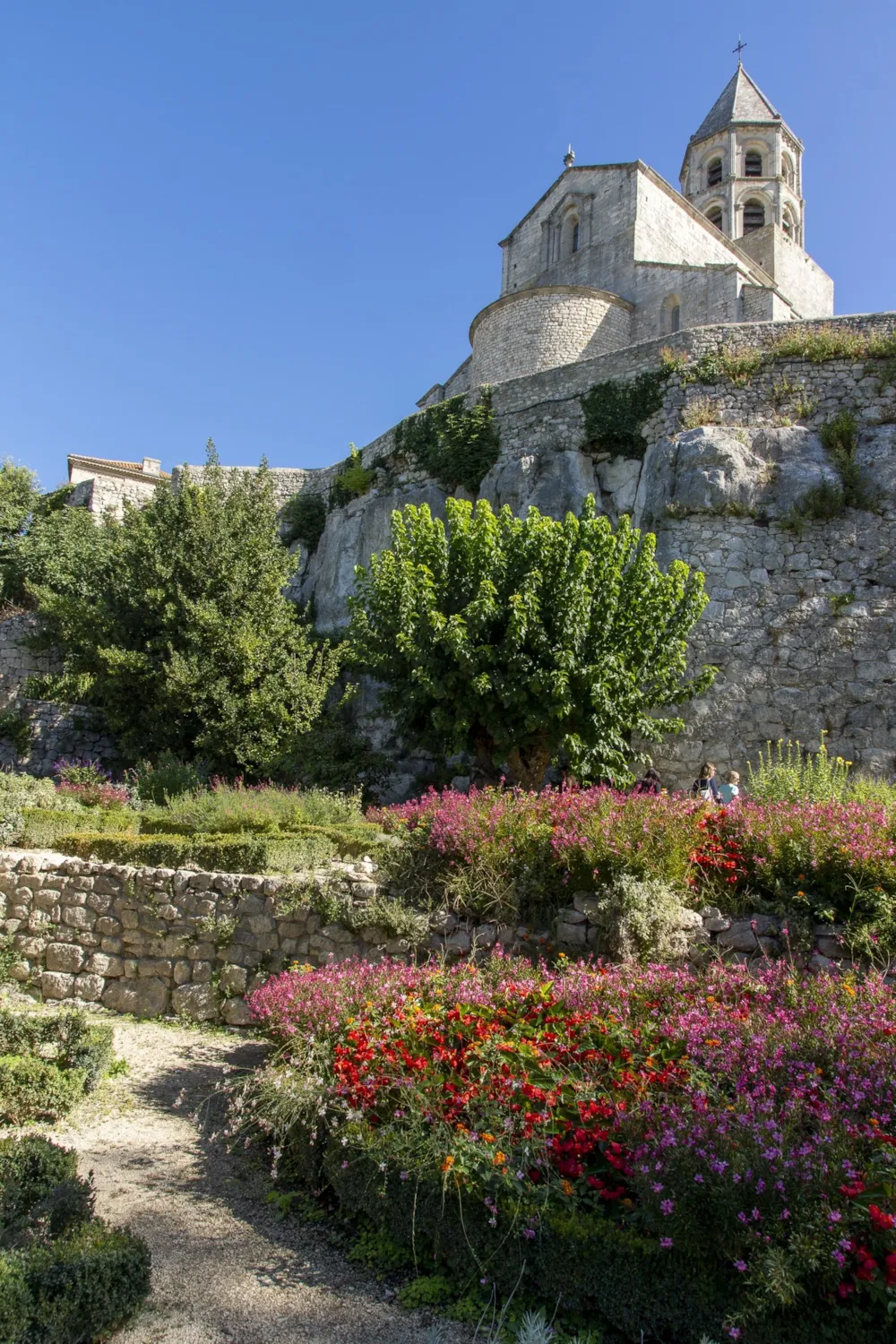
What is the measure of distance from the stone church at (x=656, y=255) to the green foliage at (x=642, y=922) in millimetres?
13235

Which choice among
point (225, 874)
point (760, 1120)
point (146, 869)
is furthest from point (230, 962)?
point (760, 1120)

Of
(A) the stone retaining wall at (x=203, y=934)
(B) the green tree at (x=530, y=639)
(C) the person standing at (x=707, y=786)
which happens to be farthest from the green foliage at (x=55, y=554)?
(C) the person standing at (x=707, y=786)

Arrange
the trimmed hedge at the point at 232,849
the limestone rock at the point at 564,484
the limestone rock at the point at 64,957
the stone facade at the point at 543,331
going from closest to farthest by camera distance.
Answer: the trimmed hedge at the point at 232,849, the limestone rock at the point at 64,957, the limestone rock at the point at 564,484, the stone facade at the point at 543,331

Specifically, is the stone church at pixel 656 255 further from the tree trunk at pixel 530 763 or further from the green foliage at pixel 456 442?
the tree trunk at pixel 530 763

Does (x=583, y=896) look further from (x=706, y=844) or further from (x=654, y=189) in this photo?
(x=654, y=189)

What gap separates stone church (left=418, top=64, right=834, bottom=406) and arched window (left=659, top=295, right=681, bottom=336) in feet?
0.11

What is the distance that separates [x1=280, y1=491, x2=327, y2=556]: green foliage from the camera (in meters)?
20.9

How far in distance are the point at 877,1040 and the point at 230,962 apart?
507cm

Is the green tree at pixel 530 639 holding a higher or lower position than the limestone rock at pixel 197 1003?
higher

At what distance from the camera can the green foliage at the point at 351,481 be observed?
64.8ft

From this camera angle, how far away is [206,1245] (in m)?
3.97

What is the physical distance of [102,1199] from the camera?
14.0 ft

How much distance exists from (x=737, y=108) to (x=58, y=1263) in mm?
44104

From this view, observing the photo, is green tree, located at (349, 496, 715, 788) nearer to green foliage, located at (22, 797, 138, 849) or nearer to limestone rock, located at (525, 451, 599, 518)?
limestone rock, located at (525, 451, 599, 518)
